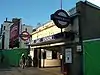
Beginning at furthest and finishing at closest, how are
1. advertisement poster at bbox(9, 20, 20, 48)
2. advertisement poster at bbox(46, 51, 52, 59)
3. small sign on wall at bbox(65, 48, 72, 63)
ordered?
advertisement poster at bbox(9, 20, 20, 48) → advertisement poster at bbox(46, 51, 52, 59) → small sign on wall at bbox(65, 48, 72, 63)

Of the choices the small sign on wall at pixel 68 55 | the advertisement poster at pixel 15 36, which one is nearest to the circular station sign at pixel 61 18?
the small sign on wall at pixel 68 55

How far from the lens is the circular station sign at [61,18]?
18.4 m

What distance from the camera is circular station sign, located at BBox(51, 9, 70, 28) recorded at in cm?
1845

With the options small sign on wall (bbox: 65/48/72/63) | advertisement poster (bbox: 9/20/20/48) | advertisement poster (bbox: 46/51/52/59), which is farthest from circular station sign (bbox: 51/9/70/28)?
advertisement poster (bbox: 9/20/20/48)

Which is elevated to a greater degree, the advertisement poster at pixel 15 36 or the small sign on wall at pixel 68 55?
the advertisement poster at pixel 15 36

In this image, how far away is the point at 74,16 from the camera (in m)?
18.7

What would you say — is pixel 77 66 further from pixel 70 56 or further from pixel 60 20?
pixel 60 20

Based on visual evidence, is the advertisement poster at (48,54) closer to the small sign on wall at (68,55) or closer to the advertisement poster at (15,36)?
the small sign on wall at (68,55)

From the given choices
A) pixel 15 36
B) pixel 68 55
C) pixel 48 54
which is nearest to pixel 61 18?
pixel 68 55

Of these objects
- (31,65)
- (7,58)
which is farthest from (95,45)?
(7,58)

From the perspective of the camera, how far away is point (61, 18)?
18.6m

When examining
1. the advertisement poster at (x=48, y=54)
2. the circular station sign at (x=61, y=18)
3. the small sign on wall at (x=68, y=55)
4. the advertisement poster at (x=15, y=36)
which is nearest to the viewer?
the circular station sign at (x=61, y=18)

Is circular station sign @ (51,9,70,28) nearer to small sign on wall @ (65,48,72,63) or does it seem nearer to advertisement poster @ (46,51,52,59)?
small sign on wall @ (65,48,72,63)

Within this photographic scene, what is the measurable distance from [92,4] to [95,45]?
4.94 metres
